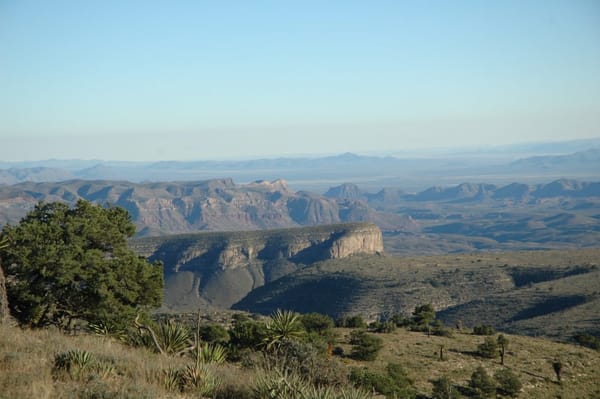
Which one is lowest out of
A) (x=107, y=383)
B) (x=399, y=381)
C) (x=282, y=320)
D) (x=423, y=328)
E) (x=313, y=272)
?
(x=313, y=272)

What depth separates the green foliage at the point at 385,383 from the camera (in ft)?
56.5

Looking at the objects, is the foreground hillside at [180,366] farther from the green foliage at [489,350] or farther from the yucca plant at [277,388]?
the green foliage at [489,350]

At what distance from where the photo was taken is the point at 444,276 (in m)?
70.9

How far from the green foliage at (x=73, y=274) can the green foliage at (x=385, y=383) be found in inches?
362

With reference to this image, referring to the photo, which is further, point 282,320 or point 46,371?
point 282,320

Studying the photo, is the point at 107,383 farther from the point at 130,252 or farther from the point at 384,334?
the point at 384,334

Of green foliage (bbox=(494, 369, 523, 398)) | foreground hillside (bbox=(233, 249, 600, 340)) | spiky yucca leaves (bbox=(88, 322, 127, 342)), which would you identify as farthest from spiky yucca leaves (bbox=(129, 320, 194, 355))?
foreground hillside (bbox=(233, 249, 600, 340))

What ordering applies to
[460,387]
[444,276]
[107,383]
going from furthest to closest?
[444,276]
[460,387]
[107,383]

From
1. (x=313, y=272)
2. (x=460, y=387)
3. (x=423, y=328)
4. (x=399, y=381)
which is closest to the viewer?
(x=399, y=381)

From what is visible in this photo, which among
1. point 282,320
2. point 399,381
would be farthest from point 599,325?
point 282,320

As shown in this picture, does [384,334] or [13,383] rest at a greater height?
[13,383]

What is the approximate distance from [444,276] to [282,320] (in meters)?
56.2

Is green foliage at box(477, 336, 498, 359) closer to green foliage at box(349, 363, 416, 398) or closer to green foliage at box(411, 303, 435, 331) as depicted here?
green foliage at box(411, 303, 435, 331)

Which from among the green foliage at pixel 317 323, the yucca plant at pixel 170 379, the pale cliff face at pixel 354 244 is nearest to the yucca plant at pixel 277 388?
the yucca plant at pixel 170 379
